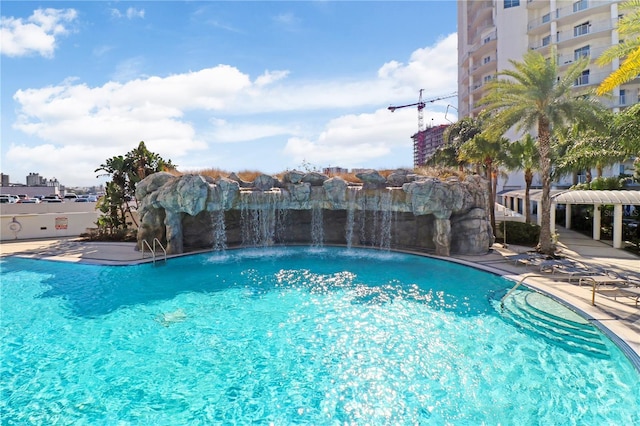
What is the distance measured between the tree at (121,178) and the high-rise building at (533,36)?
3173cm

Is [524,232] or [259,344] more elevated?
[524,232]

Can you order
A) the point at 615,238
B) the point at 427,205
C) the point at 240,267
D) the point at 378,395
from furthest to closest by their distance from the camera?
1. the point at 615,238
2. the point at 427,205
3. the point at 240,267
4. the point at 378,395

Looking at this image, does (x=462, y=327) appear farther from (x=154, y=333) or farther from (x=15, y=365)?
(x=15, y=365)

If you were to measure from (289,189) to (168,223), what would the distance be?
757cm

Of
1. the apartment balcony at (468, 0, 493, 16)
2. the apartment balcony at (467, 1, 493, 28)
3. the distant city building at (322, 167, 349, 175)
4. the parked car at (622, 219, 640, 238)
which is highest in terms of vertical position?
the apartment balcony at (468, 0, 493, 16)

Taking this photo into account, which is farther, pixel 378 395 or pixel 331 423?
pixel 378 395

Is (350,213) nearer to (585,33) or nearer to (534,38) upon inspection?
(585,33)

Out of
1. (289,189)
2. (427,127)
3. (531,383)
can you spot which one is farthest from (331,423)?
(427,127)

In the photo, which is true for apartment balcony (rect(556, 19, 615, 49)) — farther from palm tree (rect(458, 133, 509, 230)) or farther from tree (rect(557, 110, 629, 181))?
palm tree (rect(458, 133, 509, 230))

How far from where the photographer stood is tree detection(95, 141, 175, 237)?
85.9 feet

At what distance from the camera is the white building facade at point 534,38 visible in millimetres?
37812

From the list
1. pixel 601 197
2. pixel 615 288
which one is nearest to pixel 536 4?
pixel 601 197

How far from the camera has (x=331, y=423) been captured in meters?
6.46

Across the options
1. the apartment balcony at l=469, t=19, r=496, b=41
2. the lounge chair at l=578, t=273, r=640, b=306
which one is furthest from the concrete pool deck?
the apartment balcony at l=469, t=19, r=496, b=41
